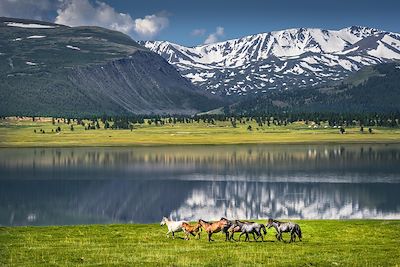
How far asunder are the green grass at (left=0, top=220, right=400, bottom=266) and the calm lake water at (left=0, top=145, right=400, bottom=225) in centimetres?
2577

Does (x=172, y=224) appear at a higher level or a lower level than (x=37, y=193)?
higher

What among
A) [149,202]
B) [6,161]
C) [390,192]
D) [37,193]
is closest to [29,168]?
[6,161]

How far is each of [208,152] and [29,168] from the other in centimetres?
6442

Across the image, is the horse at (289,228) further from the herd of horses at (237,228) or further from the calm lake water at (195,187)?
the calm lake water at (195,187)

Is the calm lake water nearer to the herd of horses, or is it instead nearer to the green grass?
the green grass

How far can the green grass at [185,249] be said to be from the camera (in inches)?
1293

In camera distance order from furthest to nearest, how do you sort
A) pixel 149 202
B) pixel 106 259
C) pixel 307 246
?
pixel 149 202 < pixel 307 246 < pixel 106 259

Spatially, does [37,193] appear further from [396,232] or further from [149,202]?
[396,232]

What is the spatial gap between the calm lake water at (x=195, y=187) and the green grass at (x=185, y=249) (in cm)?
2577

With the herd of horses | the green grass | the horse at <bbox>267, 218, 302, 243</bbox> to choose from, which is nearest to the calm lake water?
the green grass


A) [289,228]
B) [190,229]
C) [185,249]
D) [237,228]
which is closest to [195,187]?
[190,229]

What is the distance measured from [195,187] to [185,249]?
67914mm

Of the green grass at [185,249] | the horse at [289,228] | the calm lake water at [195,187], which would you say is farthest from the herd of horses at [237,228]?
the calm lake water at [195,187]

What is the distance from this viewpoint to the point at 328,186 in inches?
4112
